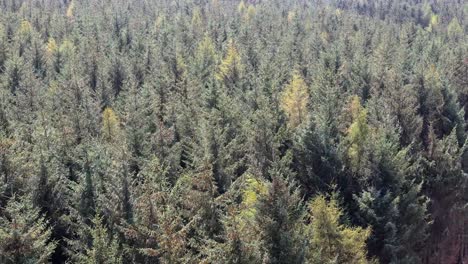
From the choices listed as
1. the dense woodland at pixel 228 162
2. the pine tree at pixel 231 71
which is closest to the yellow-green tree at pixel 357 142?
the dense woodland at pixel 228 162

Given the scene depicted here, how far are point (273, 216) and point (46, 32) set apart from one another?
71753 mm

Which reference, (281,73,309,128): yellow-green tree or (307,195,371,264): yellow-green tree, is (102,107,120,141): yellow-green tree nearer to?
(281,73,309,128): yellow-green tree

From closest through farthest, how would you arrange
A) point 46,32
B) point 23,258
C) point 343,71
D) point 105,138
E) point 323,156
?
point 23,258 < point 323,156 < point 105,138 < point 343,71 < point 46,32

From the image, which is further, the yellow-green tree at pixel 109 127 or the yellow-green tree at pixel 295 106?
the yellow-green tree at pixel 295 106

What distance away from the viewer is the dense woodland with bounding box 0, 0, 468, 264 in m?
18.8

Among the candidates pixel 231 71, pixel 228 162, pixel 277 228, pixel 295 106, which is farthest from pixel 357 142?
pixel 231 71

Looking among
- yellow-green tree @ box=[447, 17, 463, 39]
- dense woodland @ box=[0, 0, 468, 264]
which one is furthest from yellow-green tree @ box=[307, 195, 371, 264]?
yellow-green tree @ box=[447, 17, 463, 39]

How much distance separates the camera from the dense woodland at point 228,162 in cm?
1878

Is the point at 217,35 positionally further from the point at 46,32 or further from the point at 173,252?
the point at 173,252

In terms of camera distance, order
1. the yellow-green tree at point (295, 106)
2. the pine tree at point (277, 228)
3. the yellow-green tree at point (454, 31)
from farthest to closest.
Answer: the yellow-green tree at point (454, 31), the yellow-green tree at point (295, 106), the pine tree at point (277, 228)

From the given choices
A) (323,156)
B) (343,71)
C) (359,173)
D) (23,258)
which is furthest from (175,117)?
(343,71)

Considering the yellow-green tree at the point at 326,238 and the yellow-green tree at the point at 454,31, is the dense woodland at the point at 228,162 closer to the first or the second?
the yellow-green tree at the point at 326,238

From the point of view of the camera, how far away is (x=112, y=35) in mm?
74000

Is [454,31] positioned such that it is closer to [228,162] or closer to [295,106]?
[295,106]
